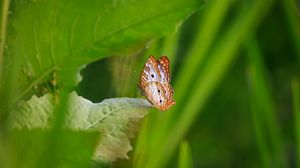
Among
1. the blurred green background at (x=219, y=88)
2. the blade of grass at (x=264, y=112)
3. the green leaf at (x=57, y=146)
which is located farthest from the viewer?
the blade of grass at (x=264, y=112)

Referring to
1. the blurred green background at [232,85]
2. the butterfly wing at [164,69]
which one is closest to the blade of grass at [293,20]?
the blurred green background at [232,85]

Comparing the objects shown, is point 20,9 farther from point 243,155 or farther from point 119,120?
point 243,155

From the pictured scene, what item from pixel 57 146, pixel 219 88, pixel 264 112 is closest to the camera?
pixel 57 146

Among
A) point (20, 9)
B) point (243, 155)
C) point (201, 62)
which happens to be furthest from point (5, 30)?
point (243, 155)

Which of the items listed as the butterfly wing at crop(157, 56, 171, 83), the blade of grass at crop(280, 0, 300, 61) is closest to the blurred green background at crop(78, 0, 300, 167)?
the blade of grass at crop(280, 0, 300, 61)

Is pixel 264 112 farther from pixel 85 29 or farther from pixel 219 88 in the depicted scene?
pixel 219 88

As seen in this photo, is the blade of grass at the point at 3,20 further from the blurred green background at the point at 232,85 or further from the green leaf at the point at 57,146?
the blurred green background at the point at 232,85

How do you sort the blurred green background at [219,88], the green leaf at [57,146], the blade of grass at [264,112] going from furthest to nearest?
the blade of grass at [264,112]
the blurred green background at [219,88]
the green leaf at [57,146]

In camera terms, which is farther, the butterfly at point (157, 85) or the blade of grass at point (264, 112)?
the blade of grass at point (264, 112)

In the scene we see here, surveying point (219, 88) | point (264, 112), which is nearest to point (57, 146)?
point (264, 112)
